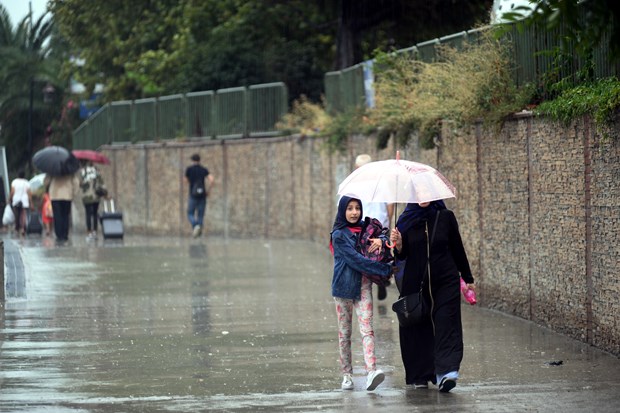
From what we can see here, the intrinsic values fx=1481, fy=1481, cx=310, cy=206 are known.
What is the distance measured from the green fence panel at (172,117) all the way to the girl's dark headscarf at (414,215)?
29.1 m

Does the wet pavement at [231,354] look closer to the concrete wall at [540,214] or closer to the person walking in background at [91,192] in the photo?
the concrete wall at [540,214]

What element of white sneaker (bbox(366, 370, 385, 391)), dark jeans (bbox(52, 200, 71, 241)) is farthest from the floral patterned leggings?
dark jeans (bbox(52, 200, 71, 241))

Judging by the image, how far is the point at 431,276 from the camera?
10734mm

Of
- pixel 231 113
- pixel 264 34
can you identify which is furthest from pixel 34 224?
pixel 264 34

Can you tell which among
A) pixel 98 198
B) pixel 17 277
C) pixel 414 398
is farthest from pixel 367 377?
pixel 98 198

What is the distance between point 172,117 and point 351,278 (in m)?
30.1

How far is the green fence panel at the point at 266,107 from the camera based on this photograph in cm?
3531

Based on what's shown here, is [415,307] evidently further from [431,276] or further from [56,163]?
[56,163]

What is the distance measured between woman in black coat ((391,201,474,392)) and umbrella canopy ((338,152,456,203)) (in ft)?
0.55

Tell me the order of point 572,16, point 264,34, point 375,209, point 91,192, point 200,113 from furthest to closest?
point 264,34
point 200,113
point 91,192
point 375,209
point 572,16

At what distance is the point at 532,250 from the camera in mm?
14953

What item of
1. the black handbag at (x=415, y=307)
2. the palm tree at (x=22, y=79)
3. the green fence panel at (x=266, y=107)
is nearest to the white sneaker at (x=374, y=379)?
the black handbag at (x=415, y=307)

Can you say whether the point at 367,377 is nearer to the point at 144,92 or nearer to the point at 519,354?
the point at 519,354

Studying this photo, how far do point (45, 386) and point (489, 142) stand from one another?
7.19 meters
